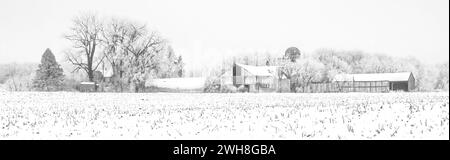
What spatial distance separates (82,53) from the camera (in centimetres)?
5606

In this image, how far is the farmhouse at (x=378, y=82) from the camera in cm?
8186

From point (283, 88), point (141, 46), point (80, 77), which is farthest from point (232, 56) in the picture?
point (141, 46)

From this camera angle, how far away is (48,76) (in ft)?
195

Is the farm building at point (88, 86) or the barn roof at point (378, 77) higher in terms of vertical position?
the barn roof at point (378, 77)

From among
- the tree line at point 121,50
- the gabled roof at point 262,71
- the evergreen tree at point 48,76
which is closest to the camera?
the tree line at point 121,50

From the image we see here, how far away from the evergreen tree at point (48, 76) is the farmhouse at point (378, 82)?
2028 inches

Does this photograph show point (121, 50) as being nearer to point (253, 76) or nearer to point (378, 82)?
point (253, 76)

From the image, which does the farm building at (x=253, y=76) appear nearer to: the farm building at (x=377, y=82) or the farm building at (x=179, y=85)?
the farm building at (x=179, y=85)

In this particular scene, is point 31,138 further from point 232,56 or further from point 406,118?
point 232,56

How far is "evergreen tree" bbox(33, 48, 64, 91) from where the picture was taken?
58.9m

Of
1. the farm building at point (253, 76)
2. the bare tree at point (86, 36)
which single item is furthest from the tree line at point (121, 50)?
the farm building at point (253, 76)

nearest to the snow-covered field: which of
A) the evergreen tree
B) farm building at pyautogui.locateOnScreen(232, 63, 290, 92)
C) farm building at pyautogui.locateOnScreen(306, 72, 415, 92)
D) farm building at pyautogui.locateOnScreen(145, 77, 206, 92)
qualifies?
the evergreen tree

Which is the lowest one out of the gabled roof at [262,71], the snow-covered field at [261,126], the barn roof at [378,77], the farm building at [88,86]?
the snow-covered field at [261,126]
